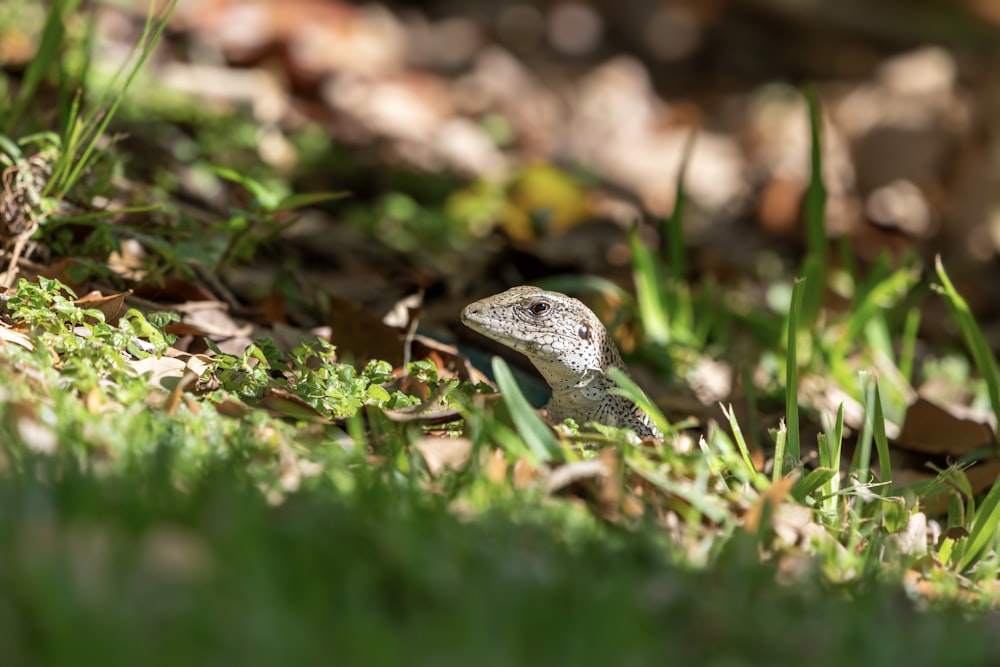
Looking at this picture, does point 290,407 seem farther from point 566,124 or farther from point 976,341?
point 566,124

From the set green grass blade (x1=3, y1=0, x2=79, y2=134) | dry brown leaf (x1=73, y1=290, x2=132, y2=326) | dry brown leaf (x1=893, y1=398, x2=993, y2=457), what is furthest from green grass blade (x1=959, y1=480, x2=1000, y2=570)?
green grass blade (x1=3, y1=0, x2=79, y2=134)

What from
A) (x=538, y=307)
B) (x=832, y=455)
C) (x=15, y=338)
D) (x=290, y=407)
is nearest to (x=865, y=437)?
(x=832, y=455)

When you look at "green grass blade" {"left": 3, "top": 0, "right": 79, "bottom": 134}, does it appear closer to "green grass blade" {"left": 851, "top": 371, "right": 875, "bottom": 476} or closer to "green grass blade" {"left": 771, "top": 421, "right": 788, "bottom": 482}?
"green grass blade" {"left": 771, "top": 421, "right": 788, "bottom": 482}

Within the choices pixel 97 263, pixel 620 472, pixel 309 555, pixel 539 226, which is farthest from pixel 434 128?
pixel 309 555

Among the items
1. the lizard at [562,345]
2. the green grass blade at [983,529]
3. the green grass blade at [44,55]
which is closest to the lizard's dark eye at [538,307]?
the lizard at [562,345]

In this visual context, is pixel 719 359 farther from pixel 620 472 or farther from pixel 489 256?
pixel 620 472

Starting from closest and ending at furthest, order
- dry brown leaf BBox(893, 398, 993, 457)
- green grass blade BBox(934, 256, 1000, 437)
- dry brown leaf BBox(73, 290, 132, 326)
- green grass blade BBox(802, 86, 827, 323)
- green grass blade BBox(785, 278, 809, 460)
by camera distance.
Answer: green grass blade BBox(785, 278, 809, 460), dry brown leaf BBox(73, 290, 132, 326), green grass blade BBox(934, 256, 1000, 437), dry brown leaf BBox(893, 398, 993, 457), green grass blade BBox(802, 86, 827, 323)

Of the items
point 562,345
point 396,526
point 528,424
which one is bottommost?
point 562,345
